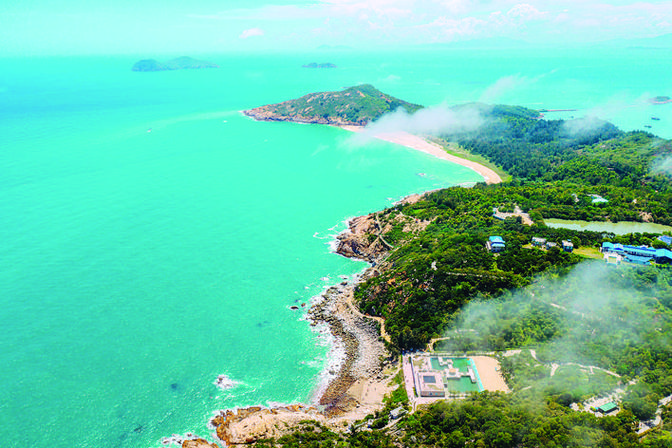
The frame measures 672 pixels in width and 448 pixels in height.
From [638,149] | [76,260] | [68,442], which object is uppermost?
[638,149]

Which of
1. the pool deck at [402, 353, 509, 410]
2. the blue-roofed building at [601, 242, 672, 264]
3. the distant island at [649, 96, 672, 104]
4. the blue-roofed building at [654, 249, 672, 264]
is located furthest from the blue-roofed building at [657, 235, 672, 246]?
the distant island at [649, 96, 672, 104]

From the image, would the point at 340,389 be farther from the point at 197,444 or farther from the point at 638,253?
the point at 638,253

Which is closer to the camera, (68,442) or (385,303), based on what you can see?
(68,442)

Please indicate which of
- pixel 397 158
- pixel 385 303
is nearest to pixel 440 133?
pixel 397 158

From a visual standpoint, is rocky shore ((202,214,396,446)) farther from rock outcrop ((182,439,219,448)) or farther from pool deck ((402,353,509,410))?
pool deck ((402,353,509,410))

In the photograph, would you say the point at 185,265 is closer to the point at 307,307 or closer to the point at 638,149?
the point at 307,307

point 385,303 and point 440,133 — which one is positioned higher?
point 440,133

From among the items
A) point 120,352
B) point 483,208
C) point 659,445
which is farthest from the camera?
point 483,208
